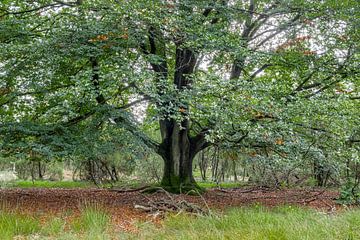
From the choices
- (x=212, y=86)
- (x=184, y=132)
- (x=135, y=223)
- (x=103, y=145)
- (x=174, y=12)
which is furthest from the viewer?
(x=184, y=132)

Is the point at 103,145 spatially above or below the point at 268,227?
above

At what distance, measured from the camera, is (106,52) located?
24.5 ft

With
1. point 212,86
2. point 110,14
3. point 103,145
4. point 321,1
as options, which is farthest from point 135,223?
point 321,1

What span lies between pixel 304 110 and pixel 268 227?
3.20 m

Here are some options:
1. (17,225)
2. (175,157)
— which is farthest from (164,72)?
(17,225)

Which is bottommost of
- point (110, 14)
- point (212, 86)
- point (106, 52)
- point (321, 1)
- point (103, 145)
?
point (103, 145)

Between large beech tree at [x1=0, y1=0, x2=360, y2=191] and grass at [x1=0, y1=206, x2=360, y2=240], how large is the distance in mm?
1807

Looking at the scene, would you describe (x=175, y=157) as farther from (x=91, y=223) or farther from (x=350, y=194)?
(x=91, y=223)

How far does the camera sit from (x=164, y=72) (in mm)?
7891

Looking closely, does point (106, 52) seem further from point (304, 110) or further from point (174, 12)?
point (304, 110)

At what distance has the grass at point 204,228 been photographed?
3980 mm

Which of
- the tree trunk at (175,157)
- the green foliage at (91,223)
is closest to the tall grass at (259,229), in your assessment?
the green foliage at (91,223)

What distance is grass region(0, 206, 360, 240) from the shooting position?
3.98 metres

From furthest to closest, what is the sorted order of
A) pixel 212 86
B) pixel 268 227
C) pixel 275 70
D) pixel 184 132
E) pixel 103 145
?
1. pixel 184 132
2. pixel 275 70
3. pixel 103 145
4. pixel 212 86
5. pixel 268 227
